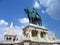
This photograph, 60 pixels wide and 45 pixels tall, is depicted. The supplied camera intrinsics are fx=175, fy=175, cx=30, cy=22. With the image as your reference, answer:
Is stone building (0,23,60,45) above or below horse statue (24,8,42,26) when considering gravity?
below

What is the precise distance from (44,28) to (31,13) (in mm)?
3569

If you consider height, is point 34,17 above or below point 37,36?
above

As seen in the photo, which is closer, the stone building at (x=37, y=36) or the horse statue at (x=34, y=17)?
the stone building at (x=37, y=36)

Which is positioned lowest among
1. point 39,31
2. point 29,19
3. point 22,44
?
point 22,44

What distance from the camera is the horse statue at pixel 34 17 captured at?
102 ft

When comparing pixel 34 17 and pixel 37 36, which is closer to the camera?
pixel 37 36

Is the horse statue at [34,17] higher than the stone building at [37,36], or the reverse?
the horse statue at [34,17]

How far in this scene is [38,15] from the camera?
104 ft

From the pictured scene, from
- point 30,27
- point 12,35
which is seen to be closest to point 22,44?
point 30,27

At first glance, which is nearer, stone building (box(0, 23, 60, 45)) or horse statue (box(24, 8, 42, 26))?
stone building (box(0, 23, 60, 45))

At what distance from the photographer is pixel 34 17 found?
3106 cm

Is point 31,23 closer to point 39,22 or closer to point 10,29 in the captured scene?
point 39,22

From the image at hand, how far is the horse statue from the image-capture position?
3100 cm

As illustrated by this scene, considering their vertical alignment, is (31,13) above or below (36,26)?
above
